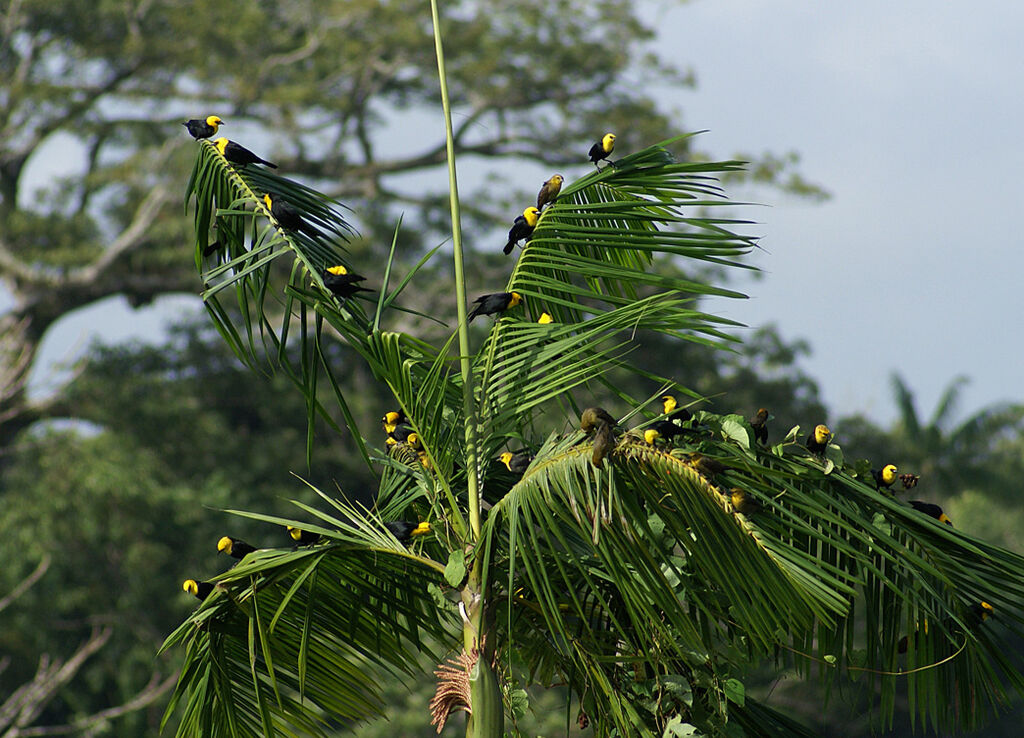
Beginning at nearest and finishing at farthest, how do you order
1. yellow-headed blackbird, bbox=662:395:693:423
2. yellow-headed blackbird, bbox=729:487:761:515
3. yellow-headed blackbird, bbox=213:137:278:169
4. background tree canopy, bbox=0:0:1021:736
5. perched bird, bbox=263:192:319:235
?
yellow-headed blackbird, bbox=729:487:761:515 → yellow-headed blackbird, bbox=662:395:693:423 → perched bird, bbox=263:192:319:235 → yellow-headed blackbird, bbox=213:137:278:169 → background tree canopy, bbox=0:0:1021:736

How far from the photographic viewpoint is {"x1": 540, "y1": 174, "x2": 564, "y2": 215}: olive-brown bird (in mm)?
2801

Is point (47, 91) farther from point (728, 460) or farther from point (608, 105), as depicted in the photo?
point (728, 460)

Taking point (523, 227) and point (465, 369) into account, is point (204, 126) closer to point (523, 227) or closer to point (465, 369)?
point (523, 227)

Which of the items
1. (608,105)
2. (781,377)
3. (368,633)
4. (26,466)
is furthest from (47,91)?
(368,633)

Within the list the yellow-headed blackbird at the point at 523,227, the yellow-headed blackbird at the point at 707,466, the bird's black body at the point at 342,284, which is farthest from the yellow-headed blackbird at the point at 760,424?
the bird's black body at the point at 342,284

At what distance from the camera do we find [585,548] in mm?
2766

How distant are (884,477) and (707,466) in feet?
1.94

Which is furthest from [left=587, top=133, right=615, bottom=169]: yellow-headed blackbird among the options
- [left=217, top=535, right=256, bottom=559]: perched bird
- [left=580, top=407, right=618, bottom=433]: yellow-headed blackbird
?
[left=217, top=535, right=256, bottom=559]: perched bird

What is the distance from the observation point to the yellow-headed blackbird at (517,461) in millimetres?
2797

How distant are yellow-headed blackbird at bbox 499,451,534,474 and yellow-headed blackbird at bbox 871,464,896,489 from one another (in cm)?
77

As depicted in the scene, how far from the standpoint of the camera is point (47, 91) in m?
13.5

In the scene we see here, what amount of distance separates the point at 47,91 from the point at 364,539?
12509 mm

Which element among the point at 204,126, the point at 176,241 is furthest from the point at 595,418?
the point at 176,241

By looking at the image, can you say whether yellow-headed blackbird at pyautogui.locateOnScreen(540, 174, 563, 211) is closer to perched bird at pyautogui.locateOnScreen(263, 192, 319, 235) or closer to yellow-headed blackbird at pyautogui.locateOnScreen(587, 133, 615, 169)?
yellow-headed blackbird at pyautogui.locateOnScreen(587, 133, 615, 169)
